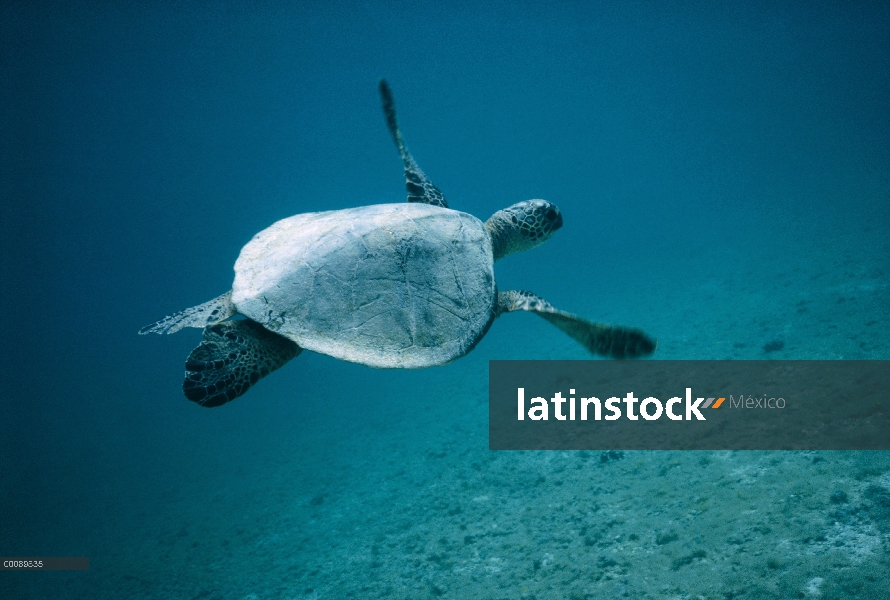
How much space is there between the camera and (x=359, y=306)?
9.46 ft

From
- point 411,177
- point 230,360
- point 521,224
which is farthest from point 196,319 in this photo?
point 521,224

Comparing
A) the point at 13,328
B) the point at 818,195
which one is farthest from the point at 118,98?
the point at 818,195

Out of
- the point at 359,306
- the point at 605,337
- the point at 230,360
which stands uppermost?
the point at 359,306

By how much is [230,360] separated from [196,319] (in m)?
0.67

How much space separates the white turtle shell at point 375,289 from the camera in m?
2.78

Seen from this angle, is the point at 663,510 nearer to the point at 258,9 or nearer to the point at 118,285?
the point at 258,9

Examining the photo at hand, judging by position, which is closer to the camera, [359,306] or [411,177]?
[359,306]

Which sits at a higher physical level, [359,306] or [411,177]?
[411,177]

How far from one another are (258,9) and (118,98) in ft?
61.2

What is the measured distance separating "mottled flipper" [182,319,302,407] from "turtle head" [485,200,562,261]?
8.91ft

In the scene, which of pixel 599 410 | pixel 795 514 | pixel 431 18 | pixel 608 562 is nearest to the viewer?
pixel 795 514

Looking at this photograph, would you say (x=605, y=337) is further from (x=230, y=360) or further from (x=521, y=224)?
(x=230, y=360)

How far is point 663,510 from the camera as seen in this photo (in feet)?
18.2

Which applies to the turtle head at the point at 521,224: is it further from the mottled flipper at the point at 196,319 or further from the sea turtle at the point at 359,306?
the mottled flipper at the point at 196,319
